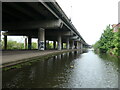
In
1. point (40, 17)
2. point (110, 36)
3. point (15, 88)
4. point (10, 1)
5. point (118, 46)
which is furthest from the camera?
point (110, 36)

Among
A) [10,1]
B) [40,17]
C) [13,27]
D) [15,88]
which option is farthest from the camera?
[13,27]

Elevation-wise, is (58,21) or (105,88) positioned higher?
(58,21)

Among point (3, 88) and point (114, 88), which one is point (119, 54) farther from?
point (3, 88)

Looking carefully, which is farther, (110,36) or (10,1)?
(110,36)

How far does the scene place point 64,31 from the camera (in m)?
59.3

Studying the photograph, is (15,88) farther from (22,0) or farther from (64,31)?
(64,31)

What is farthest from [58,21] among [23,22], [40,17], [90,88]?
[90,88]

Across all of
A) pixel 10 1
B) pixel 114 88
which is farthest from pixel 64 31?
pixel 114 88

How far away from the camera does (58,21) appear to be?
3538 centimetres

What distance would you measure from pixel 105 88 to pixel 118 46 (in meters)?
22.9

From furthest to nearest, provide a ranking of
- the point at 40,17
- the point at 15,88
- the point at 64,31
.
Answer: the point at 64,31 < the point at 40,17 < the point at 15,88

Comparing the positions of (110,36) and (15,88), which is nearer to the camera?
(15,88)

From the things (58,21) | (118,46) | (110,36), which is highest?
(58,21)

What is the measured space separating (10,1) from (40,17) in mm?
13276
